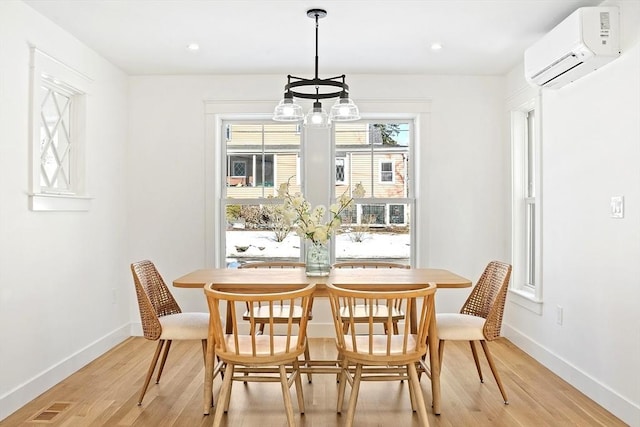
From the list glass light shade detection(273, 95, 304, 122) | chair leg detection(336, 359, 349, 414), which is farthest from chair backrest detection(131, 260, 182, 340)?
glass light shade detection(273, 95, 304, 122)

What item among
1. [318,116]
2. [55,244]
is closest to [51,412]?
[55,244]

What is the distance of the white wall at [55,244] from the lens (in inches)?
122

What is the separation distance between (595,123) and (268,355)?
249 centimetres

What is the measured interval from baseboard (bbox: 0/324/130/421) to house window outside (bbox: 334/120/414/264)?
2.22 m

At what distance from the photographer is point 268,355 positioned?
2.68 metres

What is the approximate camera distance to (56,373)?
3.59 m

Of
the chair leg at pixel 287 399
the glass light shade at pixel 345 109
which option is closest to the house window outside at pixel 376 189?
the glass light shade at pixel 345 109

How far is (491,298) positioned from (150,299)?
7.45ft

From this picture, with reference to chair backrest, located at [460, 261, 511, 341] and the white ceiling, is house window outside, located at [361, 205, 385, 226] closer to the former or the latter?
the white ceiling

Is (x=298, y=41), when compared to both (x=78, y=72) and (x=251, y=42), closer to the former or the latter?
(x=251, y=42)

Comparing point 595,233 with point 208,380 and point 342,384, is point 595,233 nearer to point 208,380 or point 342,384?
point 342,384

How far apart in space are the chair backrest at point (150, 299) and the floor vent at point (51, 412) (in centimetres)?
62

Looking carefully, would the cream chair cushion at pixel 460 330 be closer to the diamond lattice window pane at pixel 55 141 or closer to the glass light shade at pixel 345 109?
the glass light shade at pixel 345 109

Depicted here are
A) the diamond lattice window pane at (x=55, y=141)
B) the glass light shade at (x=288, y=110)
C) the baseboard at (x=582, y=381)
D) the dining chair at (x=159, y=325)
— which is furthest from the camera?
the diamond lattice window pane at (x=55, y=141)
